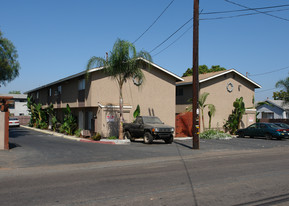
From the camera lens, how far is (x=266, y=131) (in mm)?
24281

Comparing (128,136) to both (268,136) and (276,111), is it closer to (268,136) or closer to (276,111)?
(268,136)

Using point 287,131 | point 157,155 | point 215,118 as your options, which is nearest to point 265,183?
point 157,155

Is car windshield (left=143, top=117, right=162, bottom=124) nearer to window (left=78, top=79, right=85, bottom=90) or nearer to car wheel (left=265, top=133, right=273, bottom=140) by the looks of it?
window (left=78, top=79, right=85, bottom=90)

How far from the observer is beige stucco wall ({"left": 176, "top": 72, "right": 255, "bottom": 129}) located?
28.8 m

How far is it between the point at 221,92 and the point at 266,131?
682cm

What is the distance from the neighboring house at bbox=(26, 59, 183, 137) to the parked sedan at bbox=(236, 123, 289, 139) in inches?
259

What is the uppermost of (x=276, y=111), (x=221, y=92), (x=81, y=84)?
(x=81, y=84)

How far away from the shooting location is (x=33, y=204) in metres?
6.06

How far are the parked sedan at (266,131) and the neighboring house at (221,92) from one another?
3.54 meters

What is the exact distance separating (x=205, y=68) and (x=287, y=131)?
135 ft

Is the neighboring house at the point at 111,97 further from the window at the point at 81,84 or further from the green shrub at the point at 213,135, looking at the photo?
the green shrub at the point at 213,135

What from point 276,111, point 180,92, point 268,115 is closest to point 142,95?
point 180,92

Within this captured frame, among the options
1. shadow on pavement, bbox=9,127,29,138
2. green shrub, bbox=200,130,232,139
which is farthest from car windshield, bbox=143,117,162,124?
shadow on pavement, bbox=9,127,29,138

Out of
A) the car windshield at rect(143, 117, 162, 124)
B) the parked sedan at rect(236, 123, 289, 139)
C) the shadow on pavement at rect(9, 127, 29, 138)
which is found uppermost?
the car windshield at rect(143, 117, 162, 124)
